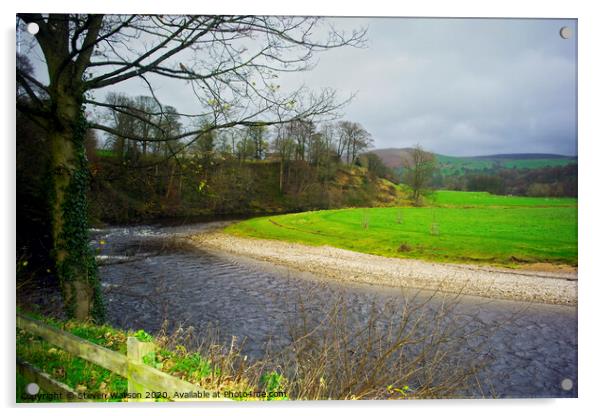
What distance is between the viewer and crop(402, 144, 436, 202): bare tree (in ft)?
13.2

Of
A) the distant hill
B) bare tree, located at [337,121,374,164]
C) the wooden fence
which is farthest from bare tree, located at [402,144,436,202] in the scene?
the wooden fence

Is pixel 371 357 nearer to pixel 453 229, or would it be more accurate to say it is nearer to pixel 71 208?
pixel 453 229

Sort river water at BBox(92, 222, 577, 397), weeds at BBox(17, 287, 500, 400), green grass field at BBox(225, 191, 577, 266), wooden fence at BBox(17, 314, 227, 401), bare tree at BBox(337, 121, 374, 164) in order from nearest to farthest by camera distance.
Result: wooden fence at BBox(17, 314, 227, 401)
weeds at BBox(17, 287, 500, 400)
river water at BBox(92, 222, 577, 397)
green grass field at BBox(225, 191, 577, 266)
bare tree at BBox(337, 121, 374, 164)

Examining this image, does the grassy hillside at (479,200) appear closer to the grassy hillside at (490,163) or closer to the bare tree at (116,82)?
the grassy hillside at (490,163)

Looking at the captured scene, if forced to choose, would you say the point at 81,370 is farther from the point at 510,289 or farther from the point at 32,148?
the point at 510,289

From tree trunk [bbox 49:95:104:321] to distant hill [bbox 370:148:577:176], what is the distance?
3181 millimetres

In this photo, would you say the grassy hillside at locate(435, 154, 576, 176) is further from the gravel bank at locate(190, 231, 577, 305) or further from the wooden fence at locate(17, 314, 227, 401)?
the wooden fence at locate(17, 314, 227, 401)

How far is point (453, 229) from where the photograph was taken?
4.21 metres

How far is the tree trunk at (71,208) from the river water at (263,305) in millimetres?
223

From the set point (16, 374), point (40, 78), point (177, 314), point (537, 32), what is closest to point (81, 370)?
point (16, 374)

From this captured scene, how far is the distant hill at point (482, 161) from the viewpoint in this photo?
3.73 meters

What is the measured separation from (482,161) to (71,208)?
176 inches

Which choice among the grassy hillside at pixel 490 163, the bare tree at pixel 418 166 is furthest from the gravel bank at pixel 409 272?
the grassy hillside at pixel 490 163

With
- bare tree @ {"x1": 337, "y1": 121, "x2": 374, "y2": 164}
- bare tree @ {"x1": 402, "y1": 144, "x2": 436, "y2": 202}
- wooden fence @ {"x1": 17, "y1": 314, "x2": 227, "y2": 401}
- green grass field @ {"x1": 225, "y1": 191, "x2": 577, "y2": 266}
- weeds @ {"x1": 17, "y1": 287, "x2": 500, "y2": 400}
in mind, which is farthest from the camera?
bare tree @ {"x1": 402, "y1": 144, "x2": 436, "y2": 202}
